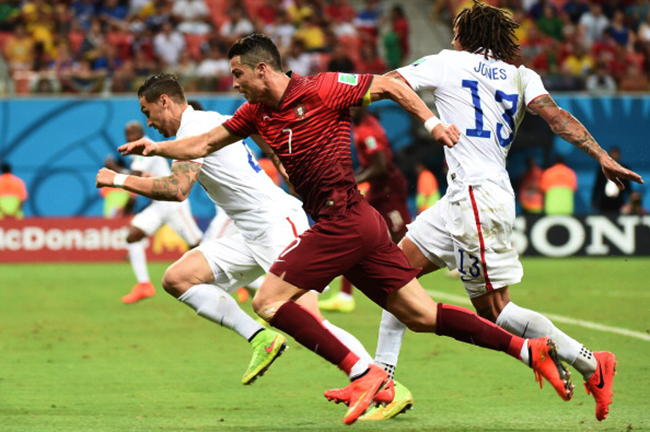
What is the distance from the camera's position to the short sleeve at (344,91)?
19.7 ft

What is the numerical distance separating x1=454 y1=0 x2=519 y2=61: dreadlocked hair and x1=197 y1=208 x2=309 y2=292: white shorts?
1.92 m

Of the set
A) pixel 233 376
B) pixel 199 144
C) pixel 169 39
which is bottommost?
pixel 233 376

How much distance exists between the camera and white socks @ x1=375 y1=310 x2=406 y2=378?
6.92m

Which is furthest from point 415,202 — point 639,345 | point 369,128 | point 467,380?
point 467,380

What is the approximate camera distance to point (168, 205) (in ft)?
42.1

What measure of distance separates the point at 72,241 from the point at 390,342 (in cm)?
1427

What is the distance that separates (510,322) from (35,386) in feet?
11.3

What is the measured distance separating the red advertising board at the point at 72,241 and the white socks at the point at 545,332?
13962mm

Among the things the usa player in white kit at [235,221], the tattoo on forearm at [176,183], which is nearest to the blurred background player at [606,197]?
the usa player in white kit at [235,221]

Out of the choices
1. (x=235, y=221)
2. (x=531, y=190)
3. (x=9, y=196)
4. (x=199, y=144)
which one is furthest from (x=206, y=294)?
(x=531, y=190)

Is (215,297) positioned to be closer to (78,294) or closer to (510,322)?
(510,322)

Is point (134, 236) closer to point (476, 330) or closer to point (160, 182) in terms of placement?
point (160, 182)

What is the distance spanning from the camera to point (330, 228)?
6.04m

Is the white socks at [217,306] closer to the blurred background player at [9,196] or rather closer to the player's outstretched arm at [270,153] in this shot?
the player's outstretched arm at [270,153]
